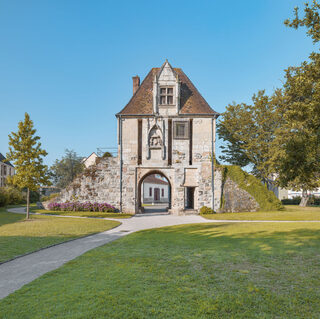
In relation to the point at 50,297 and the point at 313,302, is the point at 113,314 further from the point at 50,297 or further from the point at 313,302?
the point at 313,302

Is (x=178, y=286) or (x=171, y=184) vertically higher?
(x=171, y=184)

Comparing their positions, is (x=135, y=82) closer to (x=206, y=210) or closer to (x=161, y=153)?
(x=161, y=153)

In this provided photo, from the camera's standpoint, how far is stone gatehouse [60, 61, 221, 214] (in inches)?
930

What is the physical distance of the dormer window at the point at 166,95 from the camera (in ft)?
78.7

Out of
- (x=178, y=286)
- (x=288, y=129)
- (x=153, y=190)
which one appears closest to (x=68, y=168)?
(x=153, y=190)

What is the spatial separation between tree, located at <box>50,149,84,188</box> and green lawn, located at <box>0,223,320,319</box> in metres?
45.3

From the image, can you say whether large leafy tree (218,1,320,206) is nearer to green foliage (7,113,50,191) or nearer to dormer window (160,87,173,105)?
dormer window (160,87,173,105)

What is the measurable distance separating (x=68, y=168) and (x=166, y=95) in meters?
33.7

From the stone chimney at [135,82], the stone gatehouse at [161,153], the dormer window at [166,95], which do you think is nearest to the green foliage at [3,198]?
the stone gatehouse at [161,153]

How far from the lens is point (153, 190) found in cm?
5209

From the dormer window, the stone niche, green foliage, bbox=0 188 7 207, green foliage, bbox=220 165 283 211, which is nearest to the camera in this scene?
green foliage, bbox=220 165 283 211

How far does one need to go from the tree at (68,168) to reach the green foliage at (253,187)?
33.5m

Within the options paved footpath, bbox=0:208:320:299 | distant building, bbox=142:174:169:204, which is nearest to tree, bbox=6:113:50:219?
paved footpath, bbox=0:208:320:299

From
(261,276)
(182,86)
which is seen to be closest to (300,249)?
(261,276)
